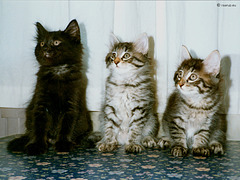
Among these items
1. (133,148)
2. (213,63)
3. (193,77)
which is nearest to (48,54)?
(133,148)

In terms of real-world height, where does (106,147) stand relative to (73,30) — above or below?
below

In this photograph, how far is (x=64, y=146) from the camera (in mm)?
1666

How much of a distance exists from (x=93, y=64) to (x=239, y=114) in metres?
1.28

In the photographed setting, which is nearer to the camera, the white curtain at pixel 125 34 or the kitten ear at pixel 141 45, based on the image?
the kitten ear at pixel 141 45

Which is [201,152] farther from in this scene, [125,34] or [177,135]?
[125,34]

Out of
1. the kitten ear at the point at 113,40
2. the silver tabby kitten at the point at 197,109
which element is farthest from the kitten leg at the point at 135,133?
the kitten ear at the point at 113,40

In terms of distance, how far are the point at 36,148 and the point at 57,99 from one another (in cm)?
36

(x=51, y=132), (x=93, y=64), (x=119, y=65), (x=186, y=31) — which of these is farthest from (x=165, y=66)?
(x=51, y=132)

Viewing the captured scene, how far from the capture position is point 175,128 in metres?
1.71

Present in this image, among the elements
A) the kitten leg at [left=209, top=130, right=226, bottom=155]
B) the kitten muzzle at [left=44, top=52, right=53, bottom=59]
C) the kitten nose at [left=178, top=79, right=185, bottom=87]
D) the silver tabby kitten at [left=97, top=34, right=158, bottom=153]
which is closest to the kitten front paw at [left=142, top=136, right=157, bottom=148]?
the silver tabby kitten at [left=97, top=34, right=158, bottom=153]

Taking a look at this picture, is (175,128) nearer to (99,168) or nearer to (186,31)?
(99,168)

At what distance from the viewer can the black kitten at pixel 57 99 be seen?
1723 mm

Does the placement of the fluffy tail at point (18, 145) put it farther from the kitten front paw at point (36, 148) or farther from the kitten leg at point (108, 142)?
the kitten leg at point (108, 142)

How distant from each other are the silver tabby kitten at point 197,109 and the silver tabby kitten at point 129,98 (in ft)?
0.66
